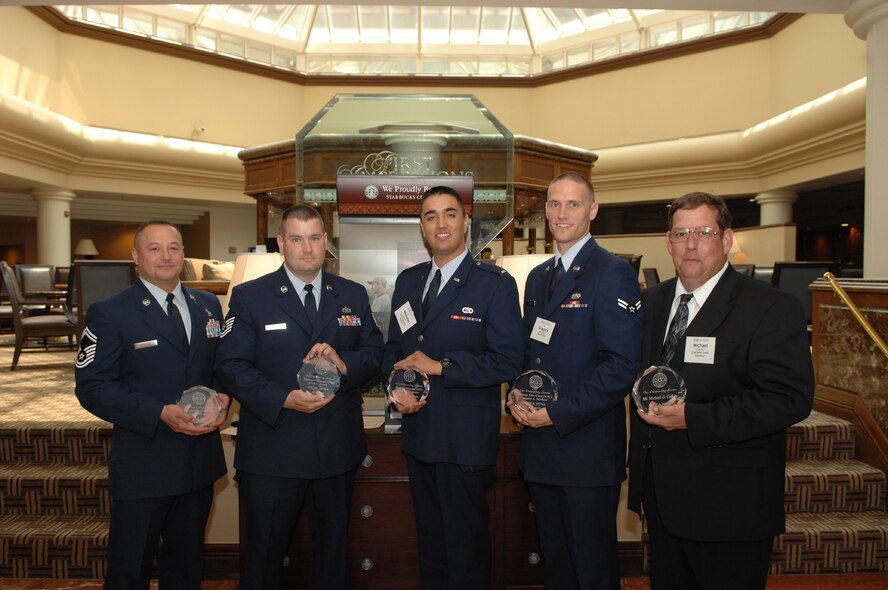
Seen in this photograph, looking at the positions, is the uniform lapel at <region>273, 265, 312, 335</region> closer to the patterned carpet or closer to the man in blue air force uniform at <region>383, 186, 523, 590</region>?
the man in blue air force uniform at <region>383, 186, 523, 590</region>

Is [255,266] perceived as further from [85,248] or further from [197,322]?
[85,248]

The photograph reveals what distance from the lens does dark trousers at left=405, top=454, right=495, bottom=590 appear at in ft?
6.91

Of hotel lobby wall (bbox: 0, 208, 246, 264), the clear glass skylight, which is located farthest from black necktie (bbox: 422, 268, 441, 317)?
hotel lobby wall (bbox: 0, 208, 246, 264)

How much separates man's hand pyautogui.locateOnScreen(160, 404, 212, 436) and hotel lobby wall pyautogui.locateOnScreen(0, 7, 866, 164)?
31.6ft

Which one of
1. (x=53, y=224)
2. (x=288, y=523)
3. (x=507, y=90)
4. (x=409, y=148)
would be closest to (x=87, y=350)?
(x=288, y=523)

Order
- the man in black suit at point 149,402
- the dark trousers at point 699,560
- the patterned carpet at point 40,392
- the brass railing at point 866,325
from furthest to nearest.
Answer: the patterned carpet at point 40,392
the brass railing at point 866,325
the man in black suit at point 149,402
the dark trousers at point 699,560

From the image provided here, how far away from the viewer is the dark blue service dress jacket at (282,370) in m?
2.10

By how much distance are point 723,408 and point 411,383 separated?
90 cm

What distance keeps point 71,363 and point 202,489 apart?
5377 mm

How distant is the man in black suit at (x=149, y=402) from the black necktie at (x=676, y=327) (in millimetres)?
1380

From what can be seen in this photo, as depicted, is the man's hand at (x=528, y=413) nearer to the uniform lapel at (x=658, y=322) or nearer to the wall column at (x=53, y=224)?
the uniform lapel at (x=658, y=322)

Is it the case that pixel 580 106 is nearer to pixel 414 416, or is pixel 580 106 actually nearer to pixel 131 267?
pixel 131 267

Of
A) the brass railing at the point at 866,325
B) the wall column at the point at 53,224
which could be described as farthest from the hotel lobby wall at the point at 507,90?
the brass railing at the point at 866,325

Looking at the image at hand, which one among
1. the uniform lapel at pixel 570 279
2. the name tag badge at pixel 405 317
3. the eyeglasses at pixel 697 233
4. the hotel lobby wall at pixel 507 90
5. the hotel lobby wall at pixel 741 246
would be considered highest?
the hotel lobby wall at pixel 507 90
